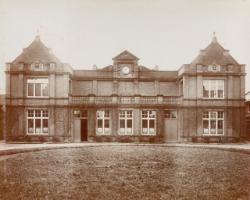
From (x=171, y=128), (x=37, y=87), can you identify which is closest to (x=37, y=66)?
(x=37, y=87)

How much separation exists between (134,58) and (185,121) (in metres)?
6.30

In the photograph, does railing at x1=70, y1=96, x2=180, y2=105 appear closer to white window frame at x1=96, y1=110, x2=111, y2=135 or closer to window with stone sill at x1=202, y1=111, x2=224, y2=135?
white window frame at x1=96, y1=110, x2=111, y2=135

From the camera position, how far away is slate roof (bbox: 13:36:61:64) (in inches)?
1057

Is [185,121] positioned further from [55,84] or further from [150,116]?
[55,84]

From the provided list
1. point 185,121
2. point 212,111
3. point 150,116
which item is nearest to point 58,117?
point 150,116

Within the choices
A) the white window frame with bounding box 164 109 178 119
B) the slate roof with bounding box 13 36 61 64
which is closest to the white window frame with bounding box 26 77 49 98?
the slate roof with bounding box 13 36 61 64

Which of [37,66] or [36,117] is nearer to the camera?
[36,117]

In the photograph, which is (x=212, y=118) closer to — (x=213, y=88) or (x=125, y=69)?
(x=213, y=88)

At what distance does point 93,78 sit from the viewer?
2969 centimetres

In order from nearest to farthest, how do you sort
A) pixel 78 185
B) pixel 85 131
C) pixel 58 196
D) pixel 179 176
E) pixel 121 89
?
pixel 58 196 < pixel 78 185 < pixel 179 176 < pixel 85 131 < pixel 121 89

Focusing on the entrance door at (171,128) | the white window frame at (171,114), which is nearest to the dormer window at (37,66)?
the white window frame at (171,114)

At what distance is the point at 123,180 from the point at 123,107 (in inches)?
688

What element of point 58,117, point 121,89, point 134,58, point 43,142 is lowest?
point 43,142

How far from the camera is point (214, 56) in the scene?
27438mm
